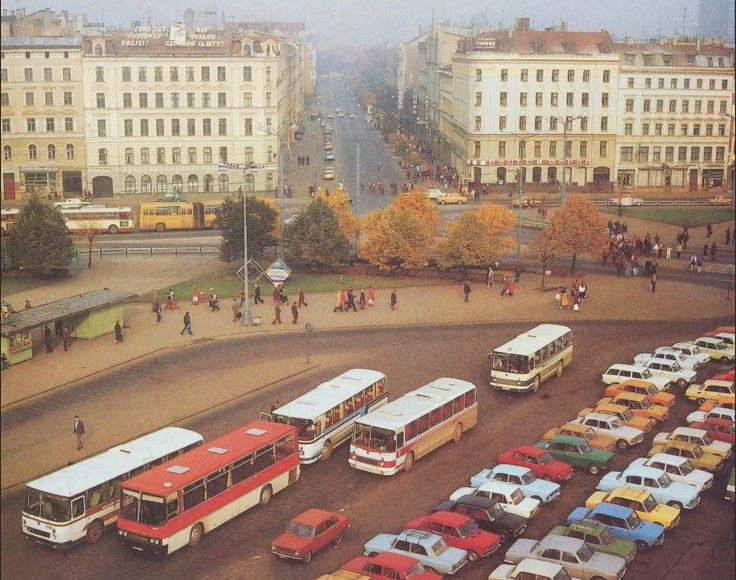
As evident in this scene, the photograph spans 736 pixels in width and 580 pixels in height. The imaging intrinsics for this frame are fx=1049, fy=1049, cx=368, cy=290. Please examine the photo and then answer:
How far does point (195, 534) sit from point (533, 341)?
12.4 meters

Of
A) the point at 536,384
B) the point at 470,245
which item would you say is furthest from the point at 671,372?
the point at 470,245

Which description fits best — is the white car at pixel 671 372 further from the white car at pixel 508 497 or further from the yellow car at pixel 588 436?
the white car at pixel 508 497

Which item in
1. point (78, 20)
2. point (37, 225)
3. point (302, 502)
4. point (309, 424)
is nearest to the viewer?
point (302, 502)

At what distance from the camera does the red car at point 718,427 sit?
23344 millimetres

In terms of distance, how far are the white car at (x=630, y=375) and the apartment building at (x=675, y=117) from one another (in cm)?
4334

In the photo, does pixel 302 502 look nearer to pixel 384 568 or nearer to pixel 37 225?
pixel 384 568

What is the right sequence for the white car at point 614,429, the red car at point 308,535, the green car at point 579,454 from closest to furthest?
the red car at point 308,535
the green car at point 579,454
the white car at point 614,429

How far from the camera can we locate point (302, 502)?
20859mm

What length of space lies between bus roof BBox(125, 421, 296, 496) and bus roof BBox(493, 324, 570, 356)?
808 centimetres

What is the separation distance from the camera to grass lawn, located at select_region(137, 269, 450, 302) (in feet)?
130

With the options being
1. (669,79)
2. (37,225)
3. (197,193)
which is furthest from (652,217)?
(37,225)

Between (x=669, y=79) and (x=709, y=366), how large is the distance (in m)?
41.3

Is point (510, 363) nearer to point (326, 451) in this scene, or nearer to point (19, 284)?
point (326, 451)

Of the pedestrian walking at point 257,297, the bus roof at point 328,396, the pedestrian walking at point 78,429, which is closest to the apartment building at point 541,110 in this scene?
the pedestrian walking at point 257,297
